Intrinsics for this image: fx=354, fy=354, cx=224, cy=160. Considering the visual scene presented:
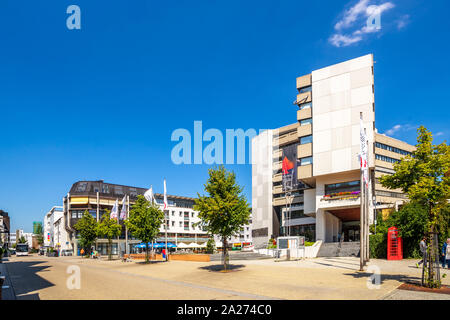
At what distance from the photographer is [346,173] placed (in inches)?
1870

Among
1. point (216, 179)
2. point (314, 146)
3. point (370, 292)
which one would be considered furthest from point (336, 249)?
point (370, 292)

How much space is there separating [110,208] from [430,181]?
90.4m

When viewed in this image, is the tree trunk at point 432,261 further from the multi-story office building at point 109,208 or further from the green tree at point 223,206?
the multi-story office building at point 109,208

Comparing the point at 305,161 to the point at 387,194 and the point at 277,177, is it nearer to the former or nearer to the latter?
the point at 387,194

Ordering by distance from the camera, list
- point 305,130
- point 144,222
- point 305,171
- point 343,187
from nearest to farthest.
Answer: point 144,222 < point 343,187 < point 305,171 < point 305,130

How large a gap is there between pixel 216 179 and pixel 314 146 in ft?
91.3

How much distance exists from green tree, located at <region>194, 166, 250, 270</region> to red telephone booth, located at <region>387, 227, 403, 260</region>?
12519 mm

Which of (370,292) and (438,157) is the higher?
(438,157)

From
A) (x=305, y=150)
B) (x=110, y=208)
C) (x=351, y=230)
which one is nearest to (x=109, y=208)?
(x=110, y=208)

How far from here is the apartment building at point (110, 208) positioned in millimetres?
90438

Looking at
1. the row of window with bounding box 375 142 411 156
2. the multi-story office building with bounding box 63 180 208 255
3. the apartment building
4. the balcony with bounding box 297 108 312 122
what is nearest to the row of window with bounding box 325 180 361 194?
the balcony with bounding box 297 108 312 122

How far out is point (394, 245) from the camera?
28.8 metres

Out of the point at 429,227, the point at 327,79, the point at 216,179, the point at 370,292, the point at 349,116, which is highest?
the point at 327,79
